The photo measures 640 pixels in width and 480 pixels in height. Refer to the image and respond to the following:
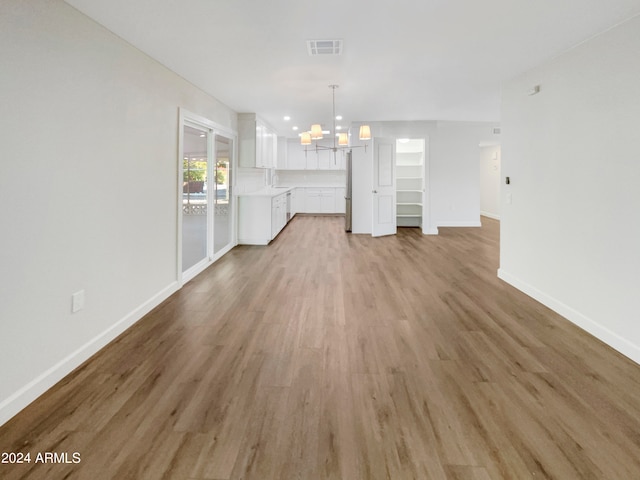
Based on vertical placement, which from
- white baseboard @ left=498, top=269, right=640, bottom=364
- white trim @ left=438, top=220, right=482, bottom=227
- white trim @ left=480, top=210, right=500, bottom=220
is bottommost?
white baseboard @ left=498, top=269, right=640, bottom=364

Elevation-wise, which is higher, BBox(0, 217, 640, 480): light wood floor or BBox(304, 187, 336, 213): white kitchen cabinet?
BBox(304, 187, 336, 213): white kitchen cabinet

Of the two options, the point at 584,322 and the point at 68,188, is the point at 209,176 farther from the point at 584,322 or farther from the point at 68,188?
the point at 584,322

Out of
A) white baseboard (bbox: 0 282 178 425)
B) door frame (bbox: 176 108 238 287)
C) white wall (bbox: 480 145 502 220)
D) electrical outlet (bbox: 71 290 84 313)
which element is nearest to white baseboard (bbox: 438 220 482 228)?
white wall (bbox: 480 145 502 220)

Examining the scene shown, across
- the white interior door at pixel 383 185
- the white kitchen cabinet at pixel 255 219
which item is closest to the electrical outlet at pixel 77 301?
the white kitchen cabinet at pixel 255 219

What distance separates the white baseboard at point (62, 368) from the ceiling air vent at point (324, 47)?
2.86 metres

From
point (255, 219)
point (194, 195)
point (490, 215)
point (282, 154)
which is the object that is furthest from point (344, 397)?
point (490, 215)

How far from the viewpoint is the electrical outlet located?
2.31 m

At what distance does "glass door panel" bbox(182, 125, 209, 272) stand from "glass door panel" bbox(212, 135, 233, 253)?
1.17ft

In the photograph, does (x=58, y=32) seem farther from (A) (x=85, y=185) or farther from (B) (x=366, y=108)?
(B) (x=366, y=108)

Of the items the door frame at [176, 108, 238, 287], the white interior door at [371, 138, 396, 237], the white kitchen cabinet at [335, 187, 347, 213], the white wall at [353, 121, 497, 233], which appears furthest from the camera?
the white kitchen cabinet at [335, 187, 347, 213]

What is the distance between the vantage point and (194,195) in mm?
4672

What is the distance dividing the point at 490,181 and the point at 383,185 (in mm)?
4468

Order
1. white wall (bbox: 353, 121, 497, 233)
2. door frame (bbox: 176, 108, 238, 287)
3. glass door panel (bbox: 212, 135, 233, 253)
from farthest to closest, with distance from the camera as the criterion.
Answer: white wall (bbox: 353, 121, 497, 233) → glass door panel (bbox: 212, 135, 233, 253) → door frame (bbox: 176, 108, 238, 287)

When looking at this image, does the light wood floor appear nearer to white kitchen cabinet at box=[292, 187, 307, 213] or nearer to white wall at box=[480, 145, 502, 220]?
white wall at box=[480, 145, 502, 220]
